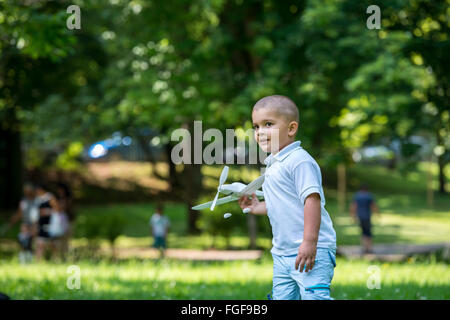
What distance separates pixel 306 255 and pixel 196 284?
12.5 feet

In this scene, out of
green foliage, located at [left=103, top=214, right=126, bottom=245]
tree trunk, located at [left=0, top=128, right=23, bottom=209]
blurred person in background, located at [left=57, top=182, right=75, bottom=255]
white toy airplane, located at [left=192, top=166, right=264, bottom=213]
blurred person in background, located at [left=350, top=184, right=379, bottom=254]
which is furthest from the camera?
tree trunk, located at [left=0, top=128, right=23, bottom=209]

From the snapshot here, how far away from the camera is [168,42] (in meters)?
13.6

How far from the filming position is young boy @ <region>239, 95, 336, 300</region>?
Result: 3.55 metres

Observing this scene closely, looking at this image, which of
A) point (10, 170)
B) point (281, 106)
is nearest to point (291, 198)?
point (281, 106)

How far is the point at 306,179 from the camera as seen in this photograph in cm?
358

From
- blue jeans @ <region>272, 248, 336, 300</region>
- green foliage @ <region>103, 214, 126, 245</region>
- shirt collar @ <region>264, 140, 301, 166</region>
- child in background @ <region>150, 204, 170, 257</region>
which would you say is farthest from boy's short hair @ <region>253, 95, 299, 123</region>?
green foliage @ <region>103, 214, 126, 245</region>

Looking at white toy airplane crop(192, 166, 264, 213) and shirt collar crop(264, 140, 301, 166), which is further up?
shirt collar crop(264, 140, 301, 166)

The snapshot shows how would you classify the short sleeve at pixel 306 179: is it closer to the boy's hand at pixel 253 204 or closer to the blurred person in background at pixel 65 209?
the boy's hand at pixel 253 204

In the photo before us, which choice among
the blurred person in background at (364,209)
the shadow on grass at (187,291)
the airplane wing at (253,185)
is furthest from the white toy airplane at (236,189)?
the blurred person in background at (364,209)

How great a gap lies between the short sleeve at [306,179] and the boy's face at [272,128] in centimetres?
23

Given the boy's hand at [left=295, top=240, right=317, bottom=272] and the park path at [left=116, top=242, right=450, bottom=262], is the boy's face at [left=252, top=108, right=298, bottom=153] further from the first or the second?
the park path at [left=116, top=242, right=450, bottom=262]

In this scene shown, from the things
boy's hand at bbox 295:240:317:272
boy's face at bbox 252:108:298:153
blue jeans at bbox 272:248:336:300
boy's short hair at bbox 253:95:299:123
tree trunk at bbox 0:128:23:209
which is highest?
tree trunk at bbox 0:128:23:209

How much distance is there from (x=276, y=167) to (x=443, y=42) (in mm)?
8343

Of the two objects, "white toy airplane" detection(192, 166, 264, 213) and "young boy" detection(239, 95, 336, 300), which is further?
"white toy airplane" detection(192, 166, 264, 213)
